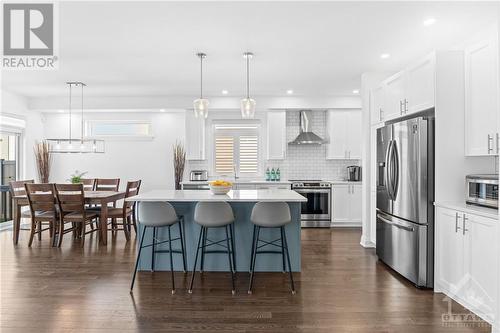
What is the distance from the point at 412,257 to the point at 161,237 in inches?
108

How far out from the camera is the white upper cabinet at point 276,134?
21.9 ft

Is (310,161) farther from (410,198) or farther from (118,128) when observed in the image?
(118,128)

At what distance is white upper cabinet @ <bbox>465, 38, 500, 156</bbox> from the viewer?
2.78m

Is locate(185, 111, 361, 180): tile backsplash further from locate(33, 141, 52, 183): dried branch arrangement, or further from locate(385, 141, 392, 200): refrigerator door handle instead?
locate(33, 141, 52, 183): dried branch arrangement

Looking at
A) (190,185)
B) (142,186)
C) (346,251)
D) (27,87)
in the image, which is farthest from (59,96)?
(346,251)

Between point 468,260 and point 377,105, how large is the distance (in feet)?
8.11

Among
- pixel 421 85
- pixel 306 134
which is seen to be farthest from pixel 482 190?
pixel 306 134

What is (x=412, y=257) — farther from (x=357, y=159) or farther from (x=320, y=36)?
(x=357, y=159)

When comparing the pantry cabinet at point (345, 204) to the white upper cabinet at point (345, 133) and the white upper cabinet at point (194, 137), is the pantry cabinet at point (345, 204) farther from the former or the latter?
the white upper cabinet at point (194, 137)

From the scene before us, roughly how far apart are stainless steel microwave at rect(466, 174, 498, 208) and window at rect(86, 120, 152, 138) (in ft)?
19.6

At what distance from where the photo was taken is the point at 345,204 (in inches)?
252

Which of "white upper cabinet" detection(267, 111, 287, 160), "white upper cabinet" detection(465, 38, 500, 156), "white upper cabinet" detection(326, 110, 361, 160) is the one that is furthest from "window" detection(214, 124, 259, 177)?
"white upper cabinet" detection(465, 38, 500, 156)

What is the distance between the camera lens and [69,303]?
2.95 meters

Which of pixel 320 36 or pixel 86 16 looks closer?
pixel 86 16
